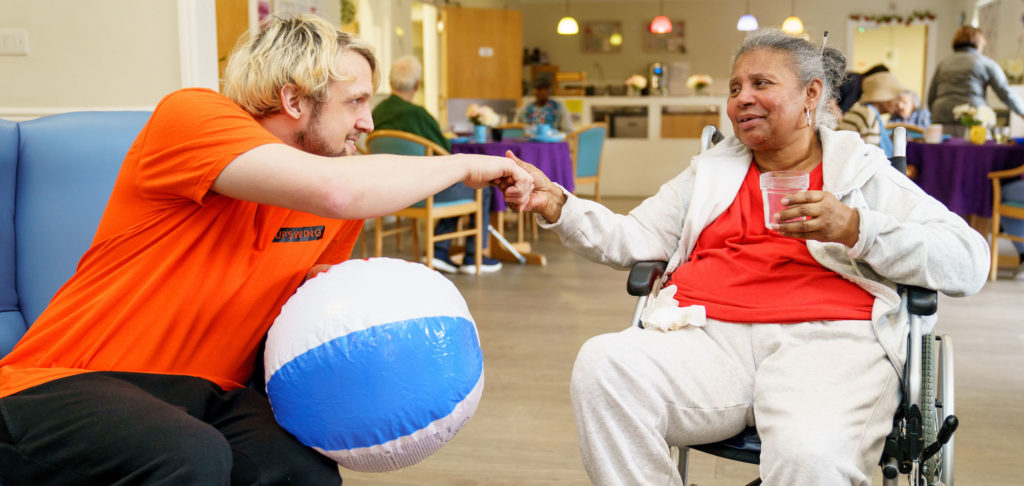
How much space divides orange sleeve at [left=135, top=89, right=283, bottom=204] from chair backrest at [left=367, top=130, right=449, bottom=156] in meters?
3.47

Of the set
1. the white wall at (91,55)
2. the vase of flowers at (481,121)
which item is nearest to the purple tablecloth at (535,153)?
the vase of flowers at (481,121)

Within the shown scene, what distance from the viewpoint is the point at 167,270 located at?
4.50 ft

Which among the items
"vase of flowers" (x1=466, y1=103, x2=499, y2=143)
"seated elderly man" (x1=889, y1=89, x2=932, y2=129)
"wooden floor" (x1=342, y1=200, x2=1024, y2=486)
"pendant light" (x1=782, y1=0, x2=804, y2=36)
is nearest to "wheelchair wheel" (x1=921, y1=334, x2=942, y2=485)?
"wooden floor" (x1=342, y1=200, x2=1024, y2=486)

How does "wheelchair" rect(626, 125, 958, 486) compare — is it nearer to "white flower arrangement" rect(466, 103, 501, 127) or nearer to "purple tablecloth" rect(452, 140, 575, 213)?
"purple tablecloth" rect(452, 140, 575, 213)

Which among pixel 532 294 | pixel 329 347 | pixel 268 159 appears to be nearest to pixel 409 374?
pixel 329 347

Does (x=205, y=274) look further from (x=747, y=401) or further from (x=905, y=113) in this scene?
(x=905, y=113)

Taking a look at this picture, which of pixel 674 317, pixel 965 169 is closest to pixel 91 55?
pixel 674 317

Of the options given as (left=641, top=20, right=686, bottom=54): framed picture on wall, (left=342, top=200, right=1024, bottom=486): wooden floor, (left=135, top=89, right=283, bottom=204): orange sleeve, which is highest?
(left=641, top=20, right=686, bottom=54): framed picture on wall

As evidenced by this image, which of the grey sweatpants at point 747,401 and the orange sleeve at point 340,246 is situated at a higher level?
the orange sleeve at point 340,246

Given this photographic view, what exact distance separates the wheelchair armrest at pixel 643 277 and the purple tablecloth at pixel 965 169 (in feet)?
13.2

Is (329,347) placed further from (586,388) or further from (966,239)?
(966,239)

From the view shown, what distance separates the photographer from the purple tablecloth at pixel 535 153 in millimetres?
5648

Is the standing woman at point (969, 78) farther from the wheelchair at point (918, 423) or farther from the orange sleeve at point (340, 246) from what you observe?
the orange sleeve at point (340, 246)

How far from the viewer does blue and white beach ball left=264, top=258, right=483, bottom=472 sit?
122 centimetres
